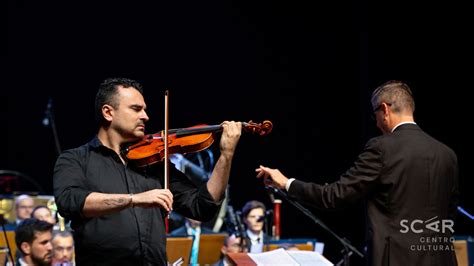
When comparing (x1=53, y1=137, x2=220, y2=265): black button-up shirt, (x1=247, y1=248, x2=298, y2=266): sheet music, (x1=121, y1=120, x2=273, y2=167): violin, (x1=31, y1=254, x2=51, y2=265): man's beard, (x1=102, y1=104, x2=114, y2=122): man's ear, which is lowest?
(x1=31, y1=254, x2=51, y2=265): man's beard

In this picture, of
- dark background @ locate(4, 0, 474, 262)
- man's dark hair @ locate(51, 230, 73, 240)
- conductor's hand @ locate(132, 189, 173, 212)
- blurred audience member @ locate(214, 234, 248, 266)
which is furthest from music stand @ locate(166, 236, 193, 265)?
dark background @ locate(4, 0, 474, 262)

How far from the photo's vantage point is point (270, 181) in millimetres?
3832

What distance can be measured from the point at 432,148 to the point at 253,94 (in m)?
5.82

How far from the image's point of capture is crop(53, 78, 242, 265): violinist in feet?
10.2

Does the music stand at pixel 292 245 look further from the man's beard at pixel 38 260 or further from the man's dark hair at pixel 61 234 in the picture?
the man's beard at pixel 38 260

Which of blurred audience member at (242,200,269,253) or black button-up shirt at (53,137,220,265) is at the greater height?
black button-up shirt at (53,137,220,265)

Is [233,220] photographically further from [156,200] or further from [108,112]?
[156,200]

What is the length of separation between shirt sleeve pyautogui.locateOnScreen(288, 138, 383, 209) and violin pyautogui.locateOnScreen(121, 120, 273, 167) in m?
0.44

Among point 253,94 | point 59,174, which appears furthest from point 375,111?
point 253,94

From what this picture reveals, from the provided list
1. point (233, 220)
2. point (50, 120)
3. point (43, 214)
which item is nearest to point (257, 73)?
point (50, 120)

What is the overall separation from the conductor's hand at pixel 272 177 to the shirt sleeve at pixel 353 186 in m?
0.13

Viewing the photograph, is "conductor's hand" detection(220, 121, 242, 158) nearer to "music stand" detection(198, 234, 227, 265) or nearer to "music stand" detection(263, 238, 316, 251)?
"music stand" detection(263, 238, 316, 251)

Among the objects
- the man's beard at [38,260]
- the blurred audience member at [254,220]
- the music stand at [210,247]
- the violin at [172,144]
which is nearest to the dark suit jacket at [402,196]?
the violin at [172,144]

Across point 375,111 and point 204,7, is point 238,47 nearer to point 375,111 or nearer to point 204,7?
point 204,7
